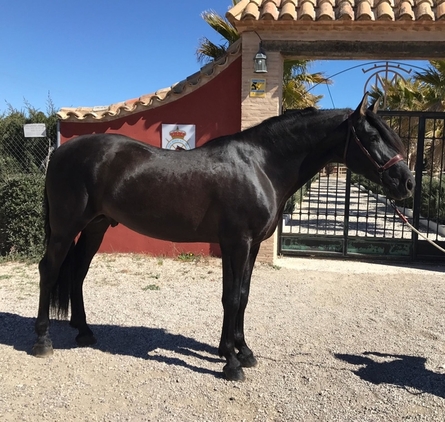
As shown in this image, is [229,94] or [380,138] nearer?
[380,138]

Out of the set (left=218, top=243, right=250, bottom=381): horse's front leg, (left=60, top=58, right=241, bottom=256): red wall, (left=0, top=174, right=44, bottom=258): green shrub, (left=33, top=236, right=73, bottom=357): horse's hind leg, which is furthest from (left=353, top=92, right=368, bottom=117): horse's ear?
(left=0, top=174, right=44, bottom=258): green shrub

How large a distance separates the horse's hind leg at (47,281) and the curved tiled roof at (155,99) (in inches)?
156

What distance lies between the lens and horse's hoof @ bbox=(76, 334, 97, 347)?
13.4 feet

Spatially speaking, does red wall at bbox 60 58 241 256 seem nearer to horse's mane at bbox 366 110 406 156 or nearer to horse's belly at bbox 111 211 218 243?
horse's belly at bbox 111 211 218 243

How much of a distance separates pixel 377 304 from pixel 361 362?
188cm

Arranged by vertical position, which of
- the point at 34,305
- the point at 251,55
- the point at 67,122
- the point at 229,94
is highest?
the point at 251,55

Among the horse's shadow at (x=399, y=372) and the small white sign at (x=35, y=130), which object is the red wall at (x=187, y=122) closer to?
the small white sign at (x=35, y=130)

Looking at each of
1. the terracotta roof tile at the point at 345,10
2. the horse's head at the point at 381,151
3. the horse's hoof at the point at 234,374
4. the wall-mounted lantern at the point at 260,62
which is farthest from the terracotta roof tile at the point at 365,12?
the horse's hoof at the point at 234,374

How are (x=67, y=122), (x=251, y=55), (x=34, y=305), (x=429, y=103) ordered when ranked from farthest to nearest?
(x=429, y=103)
(x=67, y=122)
(x=251, y=55)
(x=34, y=305)

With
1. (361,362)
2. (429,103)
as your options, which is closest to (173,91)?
(361,362)

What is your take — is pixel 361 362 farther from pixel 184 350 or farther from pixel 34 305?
pixel 34 305

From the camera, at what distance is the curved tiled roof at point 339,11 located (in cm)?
648

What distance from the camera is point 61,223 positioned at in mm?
3859

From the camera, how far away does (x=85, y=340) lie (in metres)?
4.09
